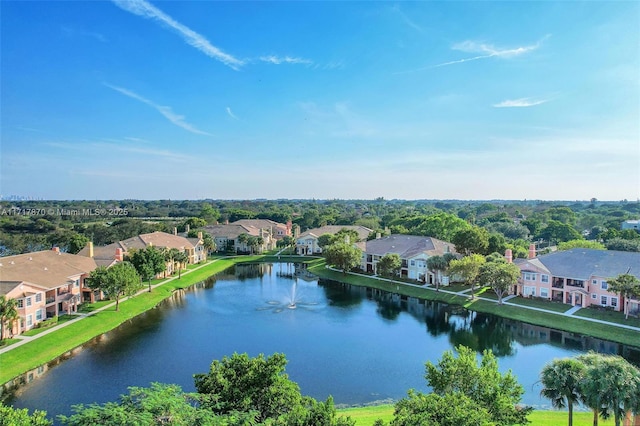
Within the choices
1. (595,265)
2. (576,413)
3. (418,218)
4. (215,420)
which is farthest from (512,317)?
(418,218)

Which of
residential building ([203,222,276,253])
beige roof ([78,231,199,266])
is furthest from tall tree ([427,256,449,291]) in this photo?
residential building ([203,222,276,253])

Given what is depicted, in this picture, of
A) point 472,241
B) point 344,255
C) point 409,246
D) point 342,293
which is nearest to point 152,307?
point 342,293

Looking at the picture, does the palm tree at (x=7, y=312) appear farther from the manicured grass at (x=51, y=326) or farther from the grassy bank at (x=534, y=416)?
the grassy bank at (x=534, y=416)

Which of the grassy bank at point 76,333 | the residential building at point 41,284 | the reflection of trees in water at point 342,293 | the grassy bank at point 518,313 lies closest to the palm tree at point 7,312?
the residential building at point 41,284

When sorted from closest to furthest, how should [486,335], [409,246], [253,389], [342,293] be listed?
[253,389] → [486,335] → [342,293] → [409,246]

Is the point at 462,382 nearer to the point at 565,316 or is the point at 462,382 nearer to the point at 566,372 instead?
the point at 566,372

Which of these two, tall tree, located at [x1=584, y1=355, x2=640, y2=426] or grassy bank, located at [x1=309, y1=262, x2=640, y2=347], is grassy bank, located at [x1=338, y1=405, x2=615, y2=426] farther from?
grassy bank, located at [x1=309, y1=262, x2=640, y2=347]

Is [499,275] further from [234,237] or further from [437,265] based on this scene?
[234,237]
